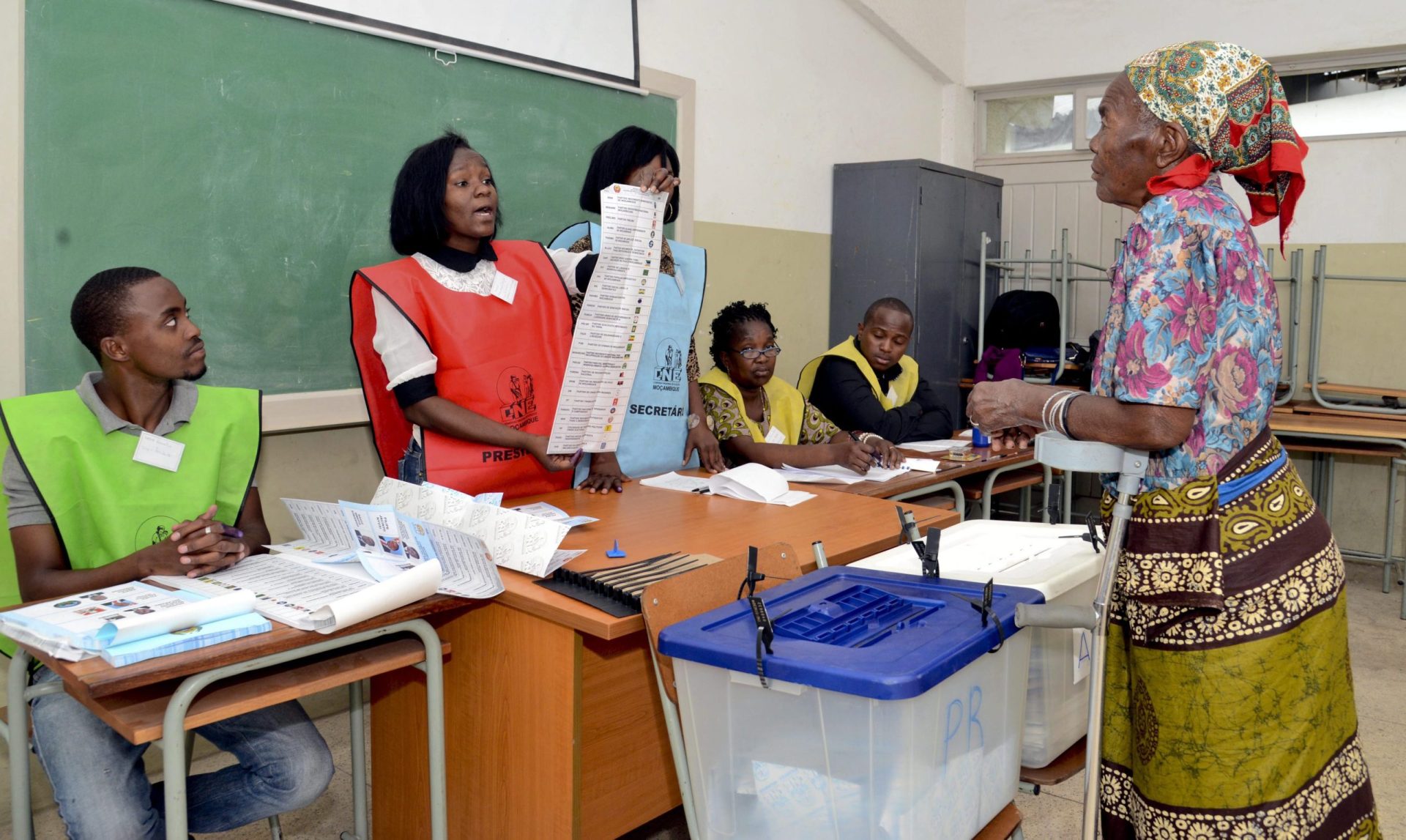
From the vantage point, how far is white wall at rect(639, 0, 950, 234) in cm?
418

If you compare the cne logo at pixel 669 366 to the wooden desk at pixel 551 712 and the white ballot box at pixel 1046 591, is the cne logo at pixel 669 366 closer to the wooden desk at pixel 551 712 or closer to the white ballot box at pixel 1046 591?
the wooden desk at pixel 551 712

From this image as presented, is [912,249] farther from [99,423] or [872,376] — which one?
[99,423]

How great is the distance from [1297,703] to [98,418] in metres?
1.92

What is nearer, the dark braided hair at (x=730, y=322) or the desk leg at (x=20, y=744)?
the desk leg at (x=20, y=744)

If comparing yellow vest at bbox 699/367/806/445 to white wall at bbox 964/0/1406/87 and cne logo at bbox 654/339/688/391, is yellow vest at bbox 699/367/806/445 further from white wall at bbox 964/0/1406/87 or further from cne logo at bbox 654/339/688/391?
white wall at bbox 964/0/1406/87

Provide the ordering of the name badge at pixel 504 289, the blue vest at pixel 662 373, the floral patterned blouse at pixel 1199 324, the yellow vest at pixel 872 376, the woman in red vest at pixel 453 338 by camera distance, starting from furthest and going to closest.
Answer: the yellow vest at pixel 872 376
the blue vest at pixel 662 373
the name badge at pixel 504 289
the woman in red vest at pixel 453 338
the floral patterned blouse at pixel 1199 324

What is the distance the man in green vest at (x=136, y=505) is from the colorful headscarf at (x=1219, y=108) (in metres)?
1.58

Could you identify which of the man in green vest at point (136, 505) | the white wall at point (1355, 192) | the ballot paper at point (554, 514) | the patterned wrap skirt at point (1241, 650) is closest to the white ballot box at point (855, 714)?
the patterned wrap skirt at point (1241, 650)

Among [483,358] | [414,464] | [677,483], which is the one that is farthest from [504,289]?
[677,483]

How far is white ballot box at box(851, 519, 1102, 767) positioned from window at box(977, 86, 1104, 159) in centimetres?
451

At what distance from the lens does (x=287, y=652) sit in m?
1.49

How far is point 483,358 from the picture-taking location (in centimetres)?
239

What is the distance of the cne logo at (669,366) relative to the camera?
9.16 feet

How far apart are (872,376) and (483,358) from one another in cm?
190
